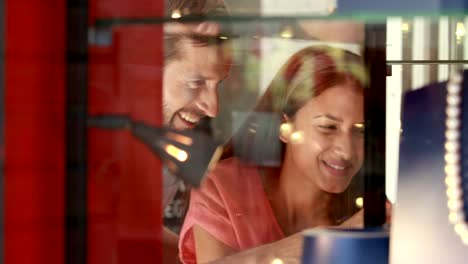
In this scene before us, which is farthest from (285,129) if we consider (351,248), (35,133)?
(35,133)

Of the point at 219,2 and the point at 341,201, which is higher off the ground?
the point at 219,2

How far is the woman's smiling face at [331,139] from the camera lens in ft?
3.06

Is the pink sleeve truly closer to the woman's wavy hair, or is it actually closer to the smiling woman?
the smiling woman

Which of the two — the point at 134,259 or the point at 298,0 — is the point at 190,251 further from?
the point at 298,0

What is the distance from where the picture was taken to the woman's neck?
0.97 meters

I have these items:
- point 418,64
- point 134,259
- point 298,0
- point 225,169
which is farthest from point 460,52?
point 134,259

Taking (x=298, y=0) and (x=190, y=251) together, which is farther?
(x=190, y=251)

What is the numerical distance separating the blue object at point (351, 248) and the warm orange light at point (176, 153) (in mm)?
154

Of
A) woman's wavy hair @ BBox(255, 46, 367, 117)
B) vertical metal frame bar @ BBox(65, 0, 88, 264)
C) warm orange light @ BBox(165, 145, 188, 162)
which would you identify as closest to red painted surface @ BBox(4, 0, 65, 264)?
vertical metal frame bar @ BBox(65, 0, 88, 264)

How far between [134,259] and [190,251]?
0.07 metres

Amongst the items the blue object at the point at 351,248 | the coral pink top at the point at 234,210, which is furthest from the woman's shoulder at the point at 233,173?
the blue object at the point at 351,248

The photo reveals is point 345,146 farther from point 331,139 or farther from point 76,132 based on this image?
point 76,132

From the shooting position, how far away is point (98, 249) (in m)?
0.93

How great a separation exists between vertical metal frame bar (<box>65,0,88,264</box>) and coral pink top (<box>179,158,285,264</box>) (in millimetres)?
119
